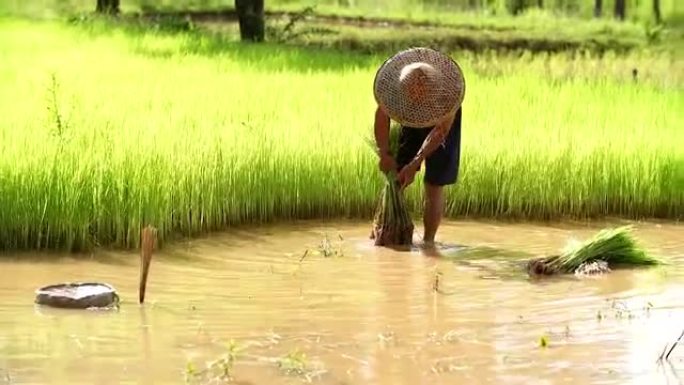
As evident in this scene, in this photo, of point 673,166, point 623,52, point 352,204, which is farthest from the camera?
point 623,52

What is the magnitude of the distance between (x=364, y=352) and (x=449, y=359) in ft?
0.96

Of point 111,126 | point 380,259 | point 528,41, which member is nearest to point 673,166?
point 380,259

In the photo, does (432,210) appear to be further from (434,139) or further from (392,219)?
(434,139)

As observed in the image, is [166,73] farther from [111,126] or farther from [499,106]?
[111,126]

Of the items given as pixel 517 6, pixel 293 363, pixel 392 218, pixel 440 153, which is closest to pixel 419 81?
pixel 440 153

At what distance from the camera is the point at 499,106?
33.3 ft

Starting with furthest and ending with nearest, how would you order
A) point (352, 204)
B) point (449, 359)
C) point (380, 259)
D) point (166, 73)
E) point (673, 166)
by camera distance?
point (166, 73), point (673, 166), point (352, 204), point (380, 259), point (449, 359)

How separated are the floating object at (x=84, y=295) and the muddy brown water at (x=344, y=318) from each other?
0.06 meters

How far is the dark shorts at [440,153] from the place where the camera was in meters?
6.75

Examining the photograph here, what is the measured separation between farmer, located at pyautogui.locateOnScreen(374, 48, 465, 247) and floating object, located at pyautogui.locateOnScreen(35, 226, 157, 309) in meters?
1.78

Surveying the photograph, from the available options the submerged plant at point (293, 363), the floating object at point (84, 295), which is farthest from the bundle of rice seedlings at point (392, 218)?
the submerged plant at point (293, 363)

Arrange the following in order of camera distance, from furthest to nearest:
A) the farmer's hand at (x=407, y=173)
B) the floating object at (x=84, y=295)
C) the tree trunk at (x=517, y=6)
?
the tree trunk at (x=517, y=6) → the farmer's hand at (x=407, y=173) → the floating object at (x=84, y=295)

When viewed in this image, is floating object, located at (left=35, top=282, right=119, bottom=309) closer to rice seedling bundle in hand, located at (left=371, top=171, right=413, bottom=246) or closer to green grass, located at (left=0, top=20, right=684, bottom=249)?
green grass, located at (left=0, top=20, right=684, bottom=249)

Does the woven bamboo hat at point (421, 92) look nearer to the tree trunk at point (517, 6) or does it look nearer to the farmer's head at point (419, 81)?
the farmer's head at point (419, 81)
